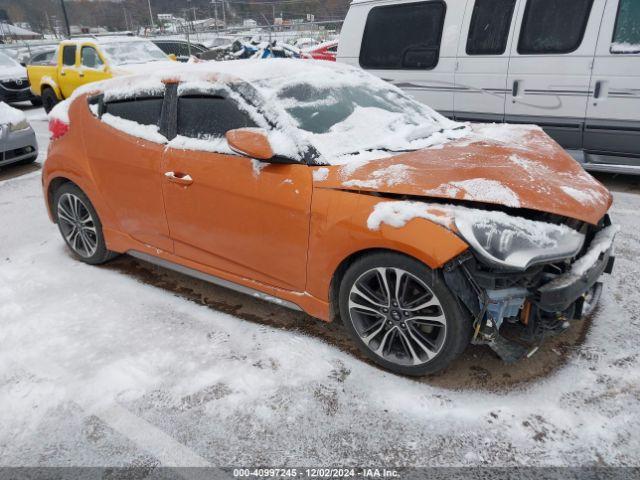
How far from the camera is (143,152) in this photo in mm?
3232

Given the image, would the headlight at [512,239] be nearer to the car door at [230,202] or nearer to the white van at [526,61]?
the car door at [230,202]

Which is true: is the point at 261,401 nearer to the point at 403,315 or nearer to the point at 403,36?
the point at 403,315

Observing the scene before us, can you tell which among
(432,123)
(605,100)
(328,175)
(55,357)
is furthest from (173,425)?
(605,100)

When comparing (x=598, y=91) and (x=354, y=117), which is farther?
(x=598, y=91)

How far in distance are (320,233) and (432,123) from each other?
1.45 meters

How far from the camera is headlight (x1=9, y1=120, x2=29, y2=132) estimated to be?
→ 683cm

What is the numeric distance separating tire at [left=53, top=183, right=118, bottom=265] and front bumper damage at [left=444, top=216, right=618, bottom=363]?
2817mm

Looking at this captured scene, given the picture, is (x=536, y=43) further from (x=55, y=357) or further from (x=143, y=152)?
(x=55, y=357)

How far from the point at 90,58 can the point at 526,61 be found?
28.9 ft

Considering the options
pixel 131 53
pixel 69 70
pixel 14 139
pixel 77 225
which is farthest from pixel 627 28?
pixel 69 70

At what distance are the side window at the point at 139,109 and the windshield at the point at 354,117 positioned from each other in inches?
35.2

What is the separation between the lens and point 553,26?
5066mm

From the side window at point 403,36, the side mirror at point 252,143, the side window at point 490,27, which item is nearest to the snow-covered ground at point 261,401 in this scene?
the side mirror at point 252,143

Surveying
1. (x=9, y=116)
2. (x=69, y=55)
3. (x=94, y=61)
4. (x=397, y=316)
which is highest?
(x=69, y=55)
